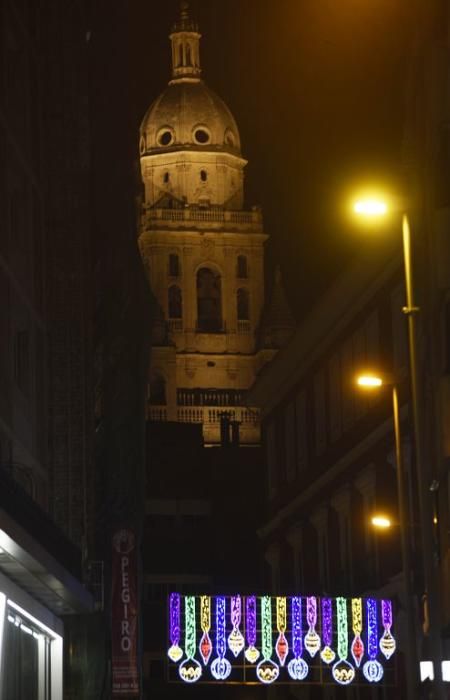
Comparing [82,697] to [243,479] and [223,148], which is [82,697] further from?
[223,148]

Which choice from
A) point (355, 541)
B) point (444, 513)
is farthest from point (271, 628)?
point (444, 513)

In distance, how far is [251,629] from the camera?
5691cm

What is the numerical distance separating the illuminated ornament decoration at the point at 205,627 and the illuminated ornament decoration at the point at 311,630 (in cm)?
260

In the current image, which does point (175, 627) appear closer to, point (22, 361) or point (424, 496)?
point (22, 361)

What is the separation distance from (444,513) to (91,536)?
9192 mm

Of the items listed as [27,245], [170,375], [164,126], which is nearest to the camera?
[27,245]

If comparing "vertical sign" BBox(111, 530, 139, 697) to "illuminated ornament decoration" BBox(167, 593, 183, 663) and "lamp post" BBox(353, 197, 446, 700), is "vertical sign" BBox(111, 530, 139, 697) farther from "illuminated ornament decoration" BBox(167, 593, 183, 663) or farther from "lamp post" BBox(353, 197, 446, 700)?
"lamp post" BBox(353, 197, 446, 700)

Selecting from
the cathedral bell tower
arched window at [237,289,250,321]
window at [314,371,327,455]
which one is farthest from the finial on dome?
window at [314,371,327,455]

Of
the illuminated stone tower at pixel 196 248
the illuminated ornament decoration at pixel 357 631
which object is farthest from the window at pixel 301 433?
the illuminated stone tower at pixel 196 248

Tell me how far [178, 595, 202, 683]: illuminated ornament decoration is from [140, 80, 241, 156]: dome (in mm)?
135188

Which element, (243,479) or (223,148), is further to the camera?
(223,148)

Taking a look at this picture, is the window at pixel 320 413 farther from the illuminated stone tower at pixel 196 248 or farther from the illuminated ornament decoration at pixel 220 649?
the illuminated stone tower at pixel 196 248

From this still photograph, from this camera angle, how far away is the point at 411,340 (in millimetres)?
29969

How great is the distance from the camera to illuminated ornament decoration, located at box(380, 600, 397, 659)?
179 feet
